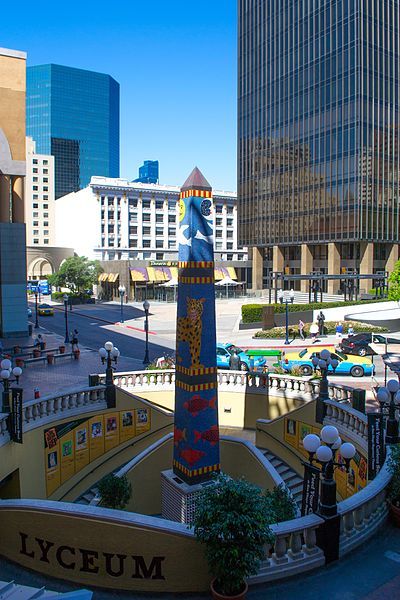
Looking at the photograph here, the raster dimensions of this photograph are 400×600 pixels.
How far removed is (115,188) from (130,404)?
266ft

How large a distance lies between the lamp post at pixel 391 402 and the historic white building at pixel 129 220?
3070 inches

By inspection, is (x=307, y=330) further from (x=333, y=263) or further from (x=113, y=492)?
(x=333, y=263)

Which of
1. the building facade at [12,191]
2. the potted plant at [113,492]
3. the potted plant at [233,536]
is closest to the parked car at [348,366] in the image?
the potted plant at [113,492]

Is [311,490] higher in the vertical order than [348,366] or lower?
higher

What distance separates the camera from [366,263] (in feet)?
237

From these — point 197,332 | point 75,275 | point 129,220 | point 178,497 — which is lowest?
point 178,497

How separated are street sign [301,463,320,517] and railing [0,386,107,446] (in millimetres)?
8444

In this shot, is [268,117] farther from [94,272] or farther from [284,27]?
[94,272]

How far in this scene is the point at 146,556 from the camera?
8.25 m

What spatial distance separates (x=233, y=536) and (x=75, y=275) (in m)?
75.6

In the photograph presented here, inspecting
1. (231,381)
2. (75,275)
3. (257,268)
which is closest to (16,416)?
(231,381)

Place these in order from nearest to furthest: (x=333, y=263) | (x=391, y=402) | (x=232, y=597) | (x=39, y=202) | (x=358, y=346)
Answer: (x=232, y=597) → (x=391, y=402) → (x=358, y=346) → (x=333, y=263) → (x=39, y=202)

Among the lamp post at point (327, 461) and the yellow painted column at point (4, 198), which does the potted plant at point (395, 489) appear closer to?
the lamp post at point (327, 461)

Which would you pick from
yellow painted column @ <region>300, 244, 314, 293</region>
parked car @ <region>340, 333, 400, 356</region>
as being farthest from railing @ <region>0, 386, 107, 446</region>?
yellow painted column @ <region>300, 244, 314, 293</region>
